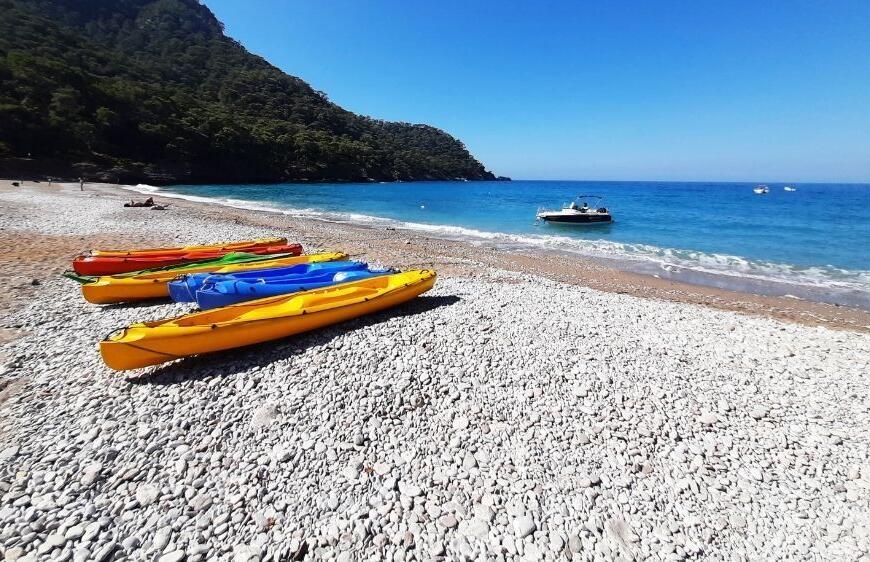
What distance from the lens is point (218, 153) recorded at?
68.8 metres

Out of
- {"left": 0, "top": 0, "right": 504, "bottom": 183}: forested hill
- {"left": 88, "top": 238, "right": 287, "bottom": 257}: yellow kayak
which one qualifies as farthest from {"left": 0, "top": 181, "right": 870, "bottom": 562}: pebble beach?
{"left": 0, "top": 0, "right": 504, "bottom": 183}: forested hill

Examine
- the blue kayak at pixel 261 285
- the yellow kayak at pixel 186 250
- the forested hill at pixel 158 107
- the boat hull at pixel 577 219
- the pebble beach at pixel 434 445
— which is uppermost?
the forested hill at pixel 158 107

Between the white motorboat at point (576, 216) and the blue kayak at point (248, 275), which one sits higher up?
the white motorboat at point (576, 216)

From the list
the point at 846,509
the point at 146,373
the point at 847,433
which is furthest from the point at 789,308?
the point at 146,373

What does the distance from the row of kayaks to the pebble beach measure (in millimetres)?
360

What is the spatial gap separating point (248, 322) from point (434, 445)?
3286 mm

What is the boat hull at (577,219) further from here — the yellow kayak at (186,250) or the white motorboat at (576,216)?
the yellow kayak at (186,250)

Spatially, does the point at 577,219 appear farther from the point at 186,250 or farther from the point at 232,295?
the point at 232,295

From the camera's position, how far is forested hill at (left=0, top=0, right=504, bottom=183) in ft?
150

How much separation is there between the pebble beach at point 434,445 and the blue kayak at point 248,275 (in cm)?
72

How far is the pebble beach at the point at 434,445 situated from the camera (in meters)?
3.21

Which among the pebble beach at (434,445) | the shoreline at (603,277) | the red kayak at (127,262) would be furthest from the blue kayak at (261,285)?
the shoreline at (603,277)

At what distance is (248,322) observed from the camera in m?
5.44

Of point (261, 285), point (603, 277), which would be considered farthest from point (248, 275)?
point (603, 277)
